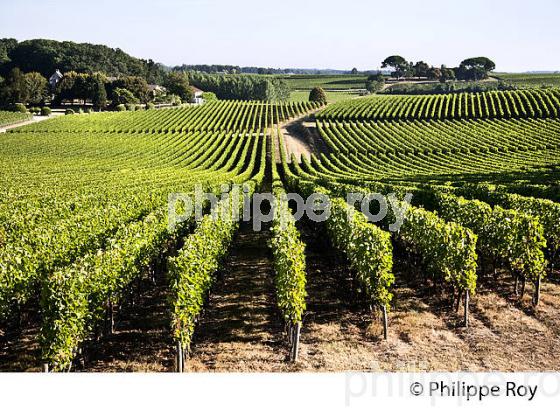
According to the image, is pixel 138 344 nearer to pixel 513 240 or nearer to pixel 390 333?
pixel 390 333

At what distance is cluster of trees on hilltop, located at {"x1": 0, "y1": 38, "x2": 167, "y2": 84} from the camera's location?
152875mm

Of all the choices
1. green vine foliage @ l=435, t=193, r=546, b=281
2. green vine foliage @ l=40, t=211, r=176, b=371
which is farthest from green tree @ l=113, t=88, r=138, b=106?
green vine foliage @ l=435, t=193, r=546, b=281

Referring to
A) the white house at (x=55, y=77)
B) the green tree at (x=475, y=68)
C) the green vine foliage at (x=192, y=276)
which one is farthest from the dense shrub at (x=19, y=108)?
the green tree at (x=475, y=68)

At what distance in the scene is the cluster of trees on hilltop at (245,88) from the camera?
15500 cm

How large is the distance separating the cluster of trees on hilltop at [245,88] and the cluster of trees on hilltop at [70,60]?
1835 centimetres

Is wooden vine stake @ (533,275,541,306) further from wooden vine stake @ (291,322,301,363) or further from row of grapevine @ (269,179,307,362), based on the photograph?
wooden vine stake @ (291,322,301,363)

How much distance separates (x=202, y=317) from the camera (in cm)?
1570

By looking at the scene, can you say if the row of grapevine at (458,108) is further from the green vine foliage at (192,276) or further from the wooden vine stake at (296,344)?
the wooden vine stake at (296,344)

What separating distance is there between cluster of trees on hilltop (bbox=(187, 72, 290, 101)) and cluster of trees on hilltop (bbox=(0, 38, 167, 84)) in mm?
18349

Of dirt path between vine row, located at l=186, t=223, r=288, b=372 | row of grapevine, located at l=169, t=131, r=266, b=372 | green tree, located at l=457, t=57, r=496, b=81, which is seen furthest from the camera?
green tree, located at l=457, t=57, r=496, b=81

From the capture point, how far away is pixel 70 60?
154625 mm

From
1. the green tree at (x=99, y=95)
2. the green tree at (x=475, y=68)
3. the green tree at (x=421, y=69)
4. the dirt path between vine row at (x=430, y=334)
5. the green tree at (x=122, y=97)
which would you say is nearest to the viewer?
the dirt path between vine row at (x=430, y=334)

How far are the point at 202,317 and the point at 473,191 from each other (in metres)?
18.4

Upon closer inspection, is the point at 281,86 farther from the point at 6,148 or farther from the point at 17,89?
the point at 6,148
